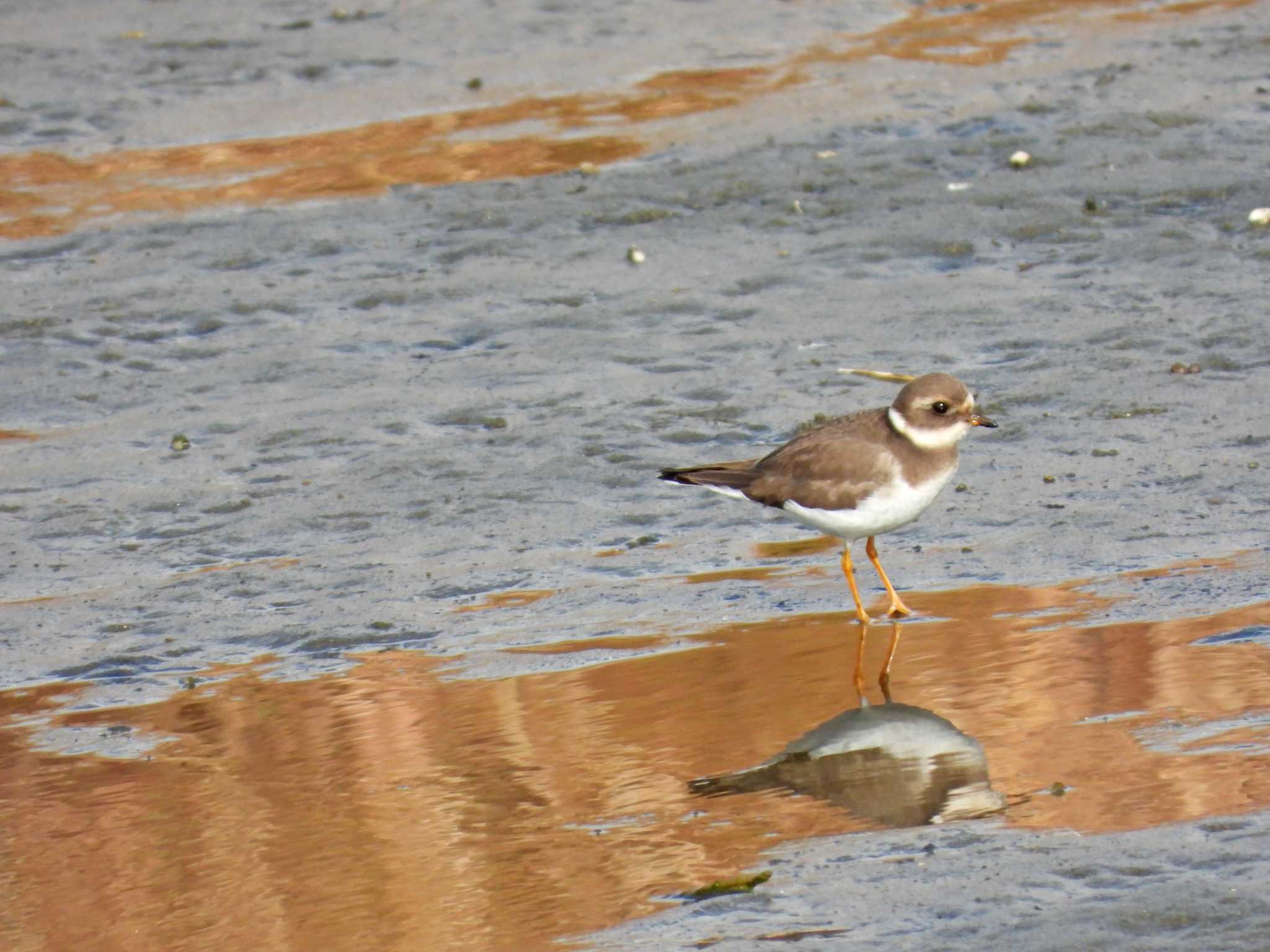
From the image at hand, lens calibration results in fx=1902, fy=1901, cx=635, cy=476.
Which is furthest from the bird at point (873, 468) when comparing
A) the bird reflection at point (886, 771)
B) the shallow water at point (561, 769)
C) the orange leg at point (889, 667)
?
the bird reflection at point (886, 771)

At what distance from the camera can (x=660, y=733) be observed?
6.04 metres

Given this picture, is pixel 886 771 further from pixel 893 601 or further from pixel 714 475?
pixel 714 475

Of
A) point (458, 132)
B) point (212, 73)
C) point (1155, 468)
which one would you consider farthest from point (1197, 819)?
point (212, 73)

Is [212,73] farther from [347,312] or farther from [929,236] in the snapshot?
[929,236]

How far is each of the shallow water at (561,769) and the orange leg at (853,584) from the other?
57 mm

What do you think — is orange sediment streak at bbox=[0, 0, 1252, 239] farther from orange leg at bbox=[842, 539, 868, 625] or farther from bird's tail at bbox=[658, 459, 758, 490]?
orange leg at bbox=[842, 539, 868, 625]

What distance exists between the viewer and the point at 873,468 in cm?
703

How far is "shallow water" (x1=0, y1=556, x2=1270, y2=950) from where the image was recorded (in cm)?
505

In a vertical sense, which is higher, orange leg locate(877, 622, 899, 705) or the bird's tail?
the bird's tail

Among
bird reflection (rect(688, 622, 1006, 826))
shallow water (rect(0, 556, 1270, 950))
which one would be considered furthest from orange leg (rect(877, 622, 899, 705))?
bird reflection (rect(688, 622, 1006, 826))

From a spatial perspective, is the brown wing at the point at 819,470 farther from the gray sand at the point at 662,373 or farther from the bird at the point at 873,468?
the gray sand at the point at 662,373

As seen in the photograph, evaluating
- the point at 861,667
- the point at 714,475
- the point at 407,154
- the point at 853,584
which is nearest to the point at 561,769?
the point at 861,667

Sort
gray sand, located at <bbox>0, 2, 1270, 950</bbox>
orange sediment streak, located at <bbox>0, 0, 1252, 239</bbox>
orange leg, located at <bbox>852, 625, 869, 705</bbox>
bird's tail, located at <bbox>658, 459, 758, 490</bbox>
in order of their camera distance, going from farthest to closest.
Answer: orange sediment streak, located at <bbox>0, 0, 1252, 239</bbox>
bird's tail, located at <bbox>658, 459, 758, 490</bbox>
gray sand, located at <bbox>0, 2, 1270, 950</bbox>
orange leg, located at <bbox>852, 625, 869, 705</bbox>

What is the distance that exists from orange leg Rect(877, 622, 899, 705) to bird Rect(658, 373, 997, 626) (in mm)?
125
